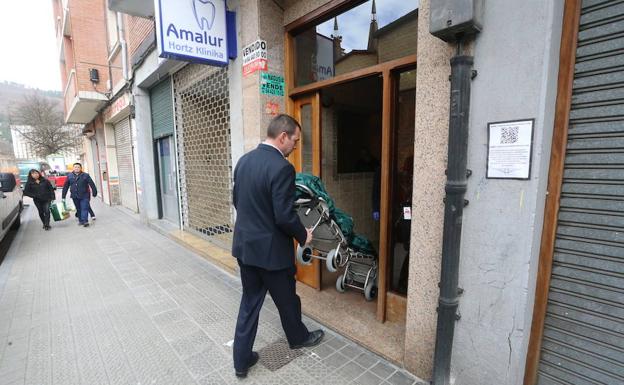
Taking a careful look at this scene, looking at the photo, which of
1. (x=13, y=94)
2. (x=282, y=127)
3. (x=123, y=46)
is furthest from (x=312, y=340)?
(x=13, y=94)

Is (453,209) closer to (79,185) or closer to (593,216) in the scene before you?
(593,216)

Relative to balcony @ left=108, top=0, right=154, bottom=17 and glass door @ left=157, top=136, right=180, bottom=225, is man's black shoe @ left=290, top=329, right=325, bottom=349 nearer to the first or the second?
glass door @ left=157, top=136, right=180, bottom=225

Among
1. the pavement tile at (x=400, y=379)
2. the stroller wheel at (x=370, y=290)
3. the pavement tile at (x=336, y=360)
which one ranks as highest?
the stroller wheel at (x=370, y=290)

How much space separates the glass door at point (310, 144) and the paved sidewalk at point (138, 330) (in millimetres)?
782

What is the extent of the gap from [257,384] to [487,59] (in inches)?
115

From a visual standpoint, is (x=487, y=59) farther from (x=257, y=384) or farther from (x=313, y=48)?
(x=257, y=384)

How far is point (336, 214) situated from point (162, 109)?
21.3ft

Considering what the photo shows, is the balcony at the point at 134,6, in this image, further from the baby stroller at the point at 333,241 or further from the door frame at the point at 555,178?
the door frame at the point at 555,178

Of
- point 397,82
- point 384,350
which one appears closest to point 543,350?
point 384,350

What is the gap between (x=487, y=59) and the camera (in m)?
1.84

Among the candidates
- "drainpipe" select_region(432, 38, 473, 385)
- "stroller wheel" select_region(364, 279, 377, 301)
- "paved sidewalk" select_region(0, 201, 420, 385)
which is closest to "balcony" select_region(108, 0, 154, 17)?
Answer: "paved sidewalk" select_region(0, 201, 420, 385)

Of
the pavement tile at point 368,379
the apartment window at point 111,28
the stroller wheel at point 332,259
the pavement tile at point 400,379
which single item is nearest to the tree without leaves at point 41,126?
the apartment window at point 111,28

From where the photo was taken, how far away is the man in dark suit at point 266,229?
2232mm

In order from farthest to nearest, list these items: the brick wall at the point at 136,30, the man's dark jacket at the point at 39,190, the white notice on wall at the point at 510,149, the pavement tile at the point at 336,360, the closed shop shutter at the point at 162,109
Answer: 1. the man's dark jacket at the point at 39,190
2. the closed shop shutter at the point at 162,109
3. the brick wall at the point at 136,30
4. the pavement tile at the point at 336,360
5. the white notice on wall at the point at 510,149
